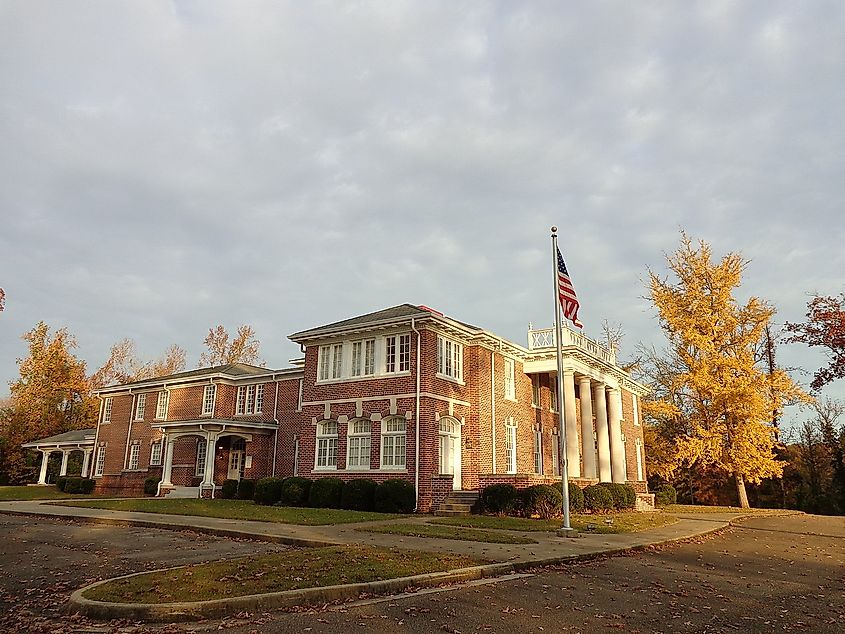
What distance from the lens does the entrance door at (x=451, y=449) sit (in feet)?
80.5

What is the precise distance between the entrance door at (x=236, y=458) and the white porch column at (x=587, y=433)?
→ 16.7m

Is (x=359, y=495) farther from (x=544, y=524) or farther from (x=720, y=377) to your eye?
(x=720, y=377)

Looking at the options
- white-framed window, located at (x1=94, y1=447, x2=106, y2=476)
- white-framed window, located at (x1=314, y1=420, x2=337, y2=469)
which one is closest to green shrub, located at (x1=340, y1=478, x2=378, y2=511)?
white-framed window, located at (x1=314, y1=420, x2=337, y2=469)

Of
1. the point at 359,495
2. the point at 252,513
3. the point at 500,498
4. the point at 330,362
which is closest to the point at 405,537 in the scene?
the point at 252,513

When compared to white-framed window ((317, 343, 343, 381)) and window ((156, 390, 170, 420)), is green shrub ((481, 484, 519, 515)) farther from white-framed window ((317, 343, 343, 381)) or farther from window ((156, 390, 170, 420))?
window ((156, 390, 170, 420))

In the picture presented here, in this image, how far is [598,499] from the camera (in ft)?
77.9

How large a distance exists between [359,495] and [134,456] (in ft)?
63.8

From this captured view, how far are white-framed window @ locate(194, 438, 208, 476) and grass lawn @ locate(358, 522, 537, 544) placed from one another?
712 inches

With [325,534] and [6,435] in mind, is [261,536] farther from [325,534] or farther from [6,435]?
[6,435]

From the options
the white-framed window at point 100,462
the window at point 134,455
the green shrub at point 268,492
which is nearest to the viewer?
the green shrub at point 268,492

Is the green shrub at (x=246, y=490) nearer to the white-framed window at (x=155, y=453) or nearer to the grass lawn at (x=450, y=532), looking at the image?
the white-framed window at (x=155, y=453)

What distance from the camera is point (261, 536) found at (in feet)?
45.2

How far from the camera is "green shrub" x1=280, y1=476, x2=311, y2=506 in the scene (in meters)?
23.6

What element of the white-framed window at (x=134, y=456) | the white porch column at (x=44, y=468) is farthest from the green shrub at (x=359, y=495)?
the white porch column at (x=44, y=468)
